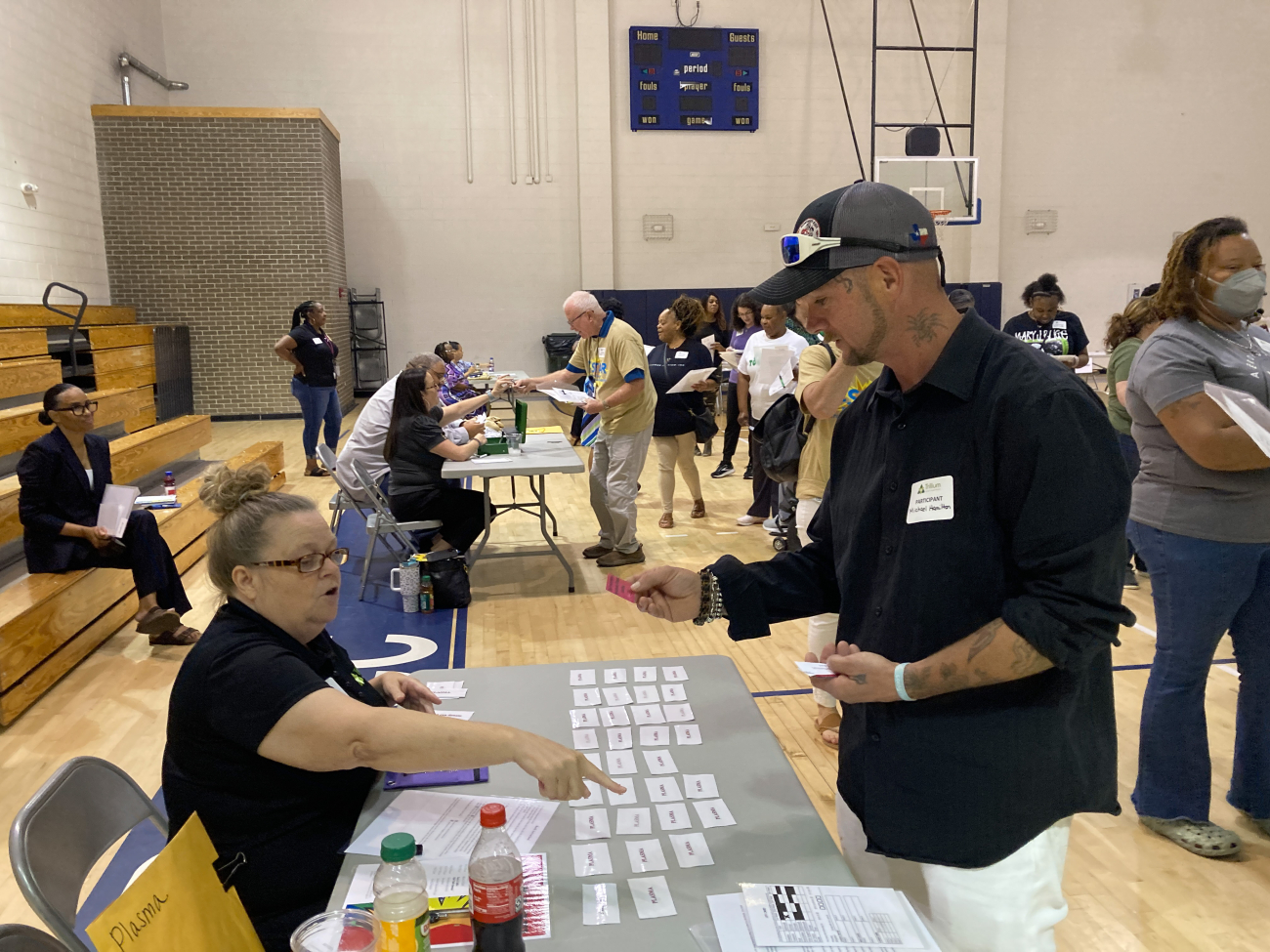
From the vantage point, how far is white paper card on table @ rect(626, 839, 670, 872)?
143cm

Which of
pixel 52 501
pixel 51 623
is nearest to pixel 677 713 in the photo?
pixel 51 623

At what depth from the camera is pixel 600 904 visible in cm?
133

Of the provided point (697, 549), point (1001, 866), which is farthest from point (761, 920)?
point (697, 549)

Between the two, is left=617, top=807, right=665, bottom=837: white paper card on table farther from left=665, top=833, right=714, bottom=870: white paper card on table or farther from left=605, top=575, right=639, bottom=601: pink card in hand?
left=605, top=575, right=639, bottom=601: pink card in hand

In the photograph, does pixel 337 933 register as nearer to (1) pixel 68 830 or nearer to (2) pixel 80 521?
(1) pixel 68 830

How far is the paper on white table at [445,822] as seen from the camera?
4.85 ft

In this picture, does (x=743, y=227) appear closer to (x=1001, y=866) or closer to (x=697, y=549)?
(x=697, y=549)

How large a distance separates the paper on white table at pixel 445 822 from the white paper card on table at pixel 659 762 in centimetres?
22

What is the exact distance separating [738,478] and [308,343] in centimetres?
422

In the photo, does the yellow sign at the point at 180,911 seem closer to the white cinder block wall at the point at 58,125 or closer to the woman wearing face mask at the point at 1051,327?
the woman wearing face mask at the point at 1051,327

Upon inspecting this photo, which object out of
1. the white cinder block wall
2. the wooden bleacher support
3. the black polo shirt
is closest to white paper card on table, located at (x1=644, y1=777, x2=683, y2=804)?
the black polo shirt

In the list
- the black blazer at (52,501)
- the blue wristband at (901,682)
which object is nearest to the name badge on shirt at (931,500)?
the blue wristband at (901,682)

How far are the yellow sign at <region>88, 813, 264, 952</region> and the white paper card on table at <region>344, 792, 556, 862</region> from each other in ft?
0.63

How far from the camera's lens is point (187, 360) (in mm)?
11727
